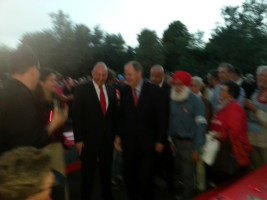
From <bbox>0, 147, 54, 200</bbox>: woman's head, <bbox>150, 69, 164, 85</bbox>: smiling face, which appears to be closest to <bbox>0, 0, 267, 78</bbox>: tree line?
<bbox>150, 69, 164, 85</bbox>: smiling face

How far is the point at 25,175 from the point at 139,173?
2.60 m

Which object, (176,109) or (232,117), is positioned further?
(176,109)

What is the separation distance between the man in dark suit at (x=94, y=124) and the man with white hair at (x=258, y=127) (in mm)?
1783

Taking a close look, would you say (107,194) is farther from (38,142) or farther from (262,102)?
(262,102)

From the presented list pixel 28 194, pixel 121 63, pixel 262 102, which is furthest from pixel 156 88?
pixel 121 63

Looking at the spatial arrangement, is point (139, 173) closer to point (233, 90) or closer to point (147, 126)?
point (147, 126)

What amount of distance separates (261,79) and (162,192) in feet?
7.19

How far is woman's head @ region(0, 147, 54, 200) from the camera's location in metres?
1.31

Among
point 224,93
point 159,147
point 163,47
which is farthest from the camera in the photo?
point 163,47

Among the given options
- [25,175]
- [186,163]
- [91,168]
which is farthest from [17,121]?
[186,163]

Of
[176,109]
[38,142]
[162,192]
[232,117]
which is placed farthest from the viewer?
[162,192]

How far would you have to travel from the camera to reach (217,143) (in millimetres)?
3311

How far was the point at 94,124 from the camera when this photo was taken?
3691 millimetres

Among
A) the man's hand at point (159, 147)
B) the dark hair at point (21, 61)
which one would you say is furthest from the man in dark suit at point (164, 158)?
the dark hair at point (21, 61)
